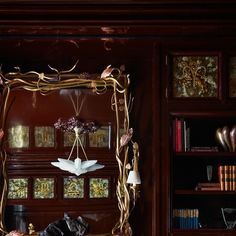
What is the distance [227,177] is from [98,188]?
30.6 inches

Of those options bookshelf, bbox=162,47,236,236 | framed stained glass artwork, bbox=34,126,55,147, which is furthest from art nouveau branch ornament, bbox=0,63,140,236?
bookshelf, bbox=162,47,236,236

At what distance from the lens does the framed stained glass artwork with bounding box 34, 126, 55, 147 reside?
312 centimetres

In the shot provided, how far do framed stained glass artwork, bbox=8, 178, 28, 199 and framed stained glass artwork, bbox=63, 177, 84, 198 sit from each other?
24 centimetres

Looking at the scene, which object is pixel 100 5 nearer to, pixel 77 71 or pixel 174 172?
pixel 77 71

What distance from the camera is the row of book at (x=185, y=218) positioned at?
303 cm

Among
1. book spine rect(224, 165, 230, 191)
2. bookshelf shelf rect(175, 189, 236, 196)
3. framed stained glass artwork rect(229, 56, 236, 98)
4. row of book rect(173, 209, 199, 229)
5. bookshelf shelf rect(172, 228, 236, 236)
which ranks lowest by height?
bookshelf shelf rect(172, 228, 236, 236)

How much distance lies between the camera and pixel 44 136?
10.2 ft

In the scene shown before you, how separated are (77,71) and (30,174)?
69 centimetres

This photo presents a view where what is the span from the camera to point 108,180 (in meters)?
3.12

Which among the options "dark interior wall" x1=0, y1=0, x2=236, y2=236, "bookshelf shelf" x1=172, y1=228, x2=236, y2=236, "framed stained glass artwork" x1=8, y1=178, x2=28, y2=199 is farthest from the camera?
"framed stained glass artwork" x1=8, y1=178, x2=28, y2=199

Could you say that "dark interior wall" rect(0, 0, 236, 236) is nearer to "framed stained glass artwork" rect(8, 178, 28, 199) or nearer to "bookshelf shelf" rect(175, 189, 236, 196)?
"bookshelf shelf" rect(175, 189, 236, 196)

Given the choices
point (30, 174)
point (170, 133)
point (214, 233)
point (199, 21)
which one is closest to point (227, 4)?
point (199, 21)

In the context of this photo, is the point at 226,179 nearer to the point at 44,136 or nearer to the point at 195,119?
the point at 195,119

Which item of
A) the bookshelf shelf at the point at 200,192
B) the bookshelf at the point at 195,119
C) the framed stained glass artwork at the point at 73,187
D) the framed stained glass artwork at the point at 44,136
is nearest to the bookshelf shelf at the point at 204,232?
the bookshelf at the point at 195,119
